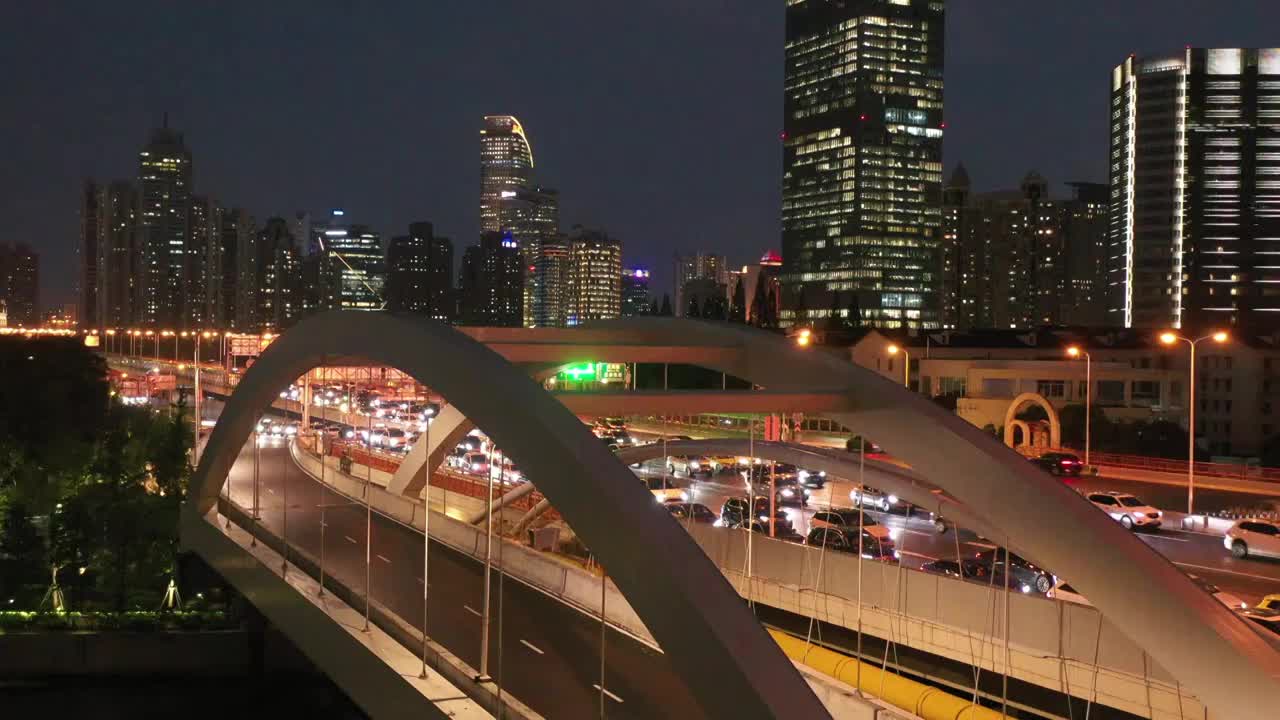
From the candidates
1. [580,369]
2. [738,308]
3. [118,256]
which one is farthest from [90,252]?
[580,369]

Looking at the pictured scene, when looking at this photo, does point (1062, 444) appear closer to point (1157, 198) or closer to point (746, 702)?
point (746, 702)

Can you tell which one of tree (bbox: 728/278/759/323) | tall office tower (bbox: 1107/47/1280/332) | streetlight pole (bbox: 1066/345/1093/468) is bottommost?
streetlight pole (bbox: 1066/345/1093/468)

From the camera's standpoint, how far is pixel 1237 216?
371ft

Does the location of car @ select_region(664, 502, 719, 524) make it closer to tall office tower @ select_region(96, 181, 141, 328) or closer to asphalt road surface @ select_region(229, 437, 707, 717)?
asphalt road surface @ select_region(229, 437, 707, 717)

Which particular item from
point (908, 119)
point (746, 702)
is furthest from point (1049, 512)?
point (908, 119)

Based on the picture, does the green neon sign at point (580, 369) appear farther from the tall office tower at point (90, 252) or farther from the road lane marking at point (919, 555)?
the tall office tower at point (90, 252)

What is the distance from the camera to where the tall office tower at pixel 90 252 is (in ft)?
556

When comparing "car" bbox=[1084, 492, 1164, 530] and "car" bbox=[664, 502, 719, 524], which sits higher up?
"car" bbox=[1084, 492, 1164, 530]

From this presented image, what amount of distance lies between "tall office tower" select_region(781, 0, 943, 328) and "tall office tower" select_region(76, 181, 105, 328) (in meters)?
103

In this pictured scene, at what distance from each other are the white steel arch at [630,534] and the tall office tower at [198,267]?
15800 cm

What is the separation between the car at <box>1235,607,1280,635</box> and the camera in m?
16.3

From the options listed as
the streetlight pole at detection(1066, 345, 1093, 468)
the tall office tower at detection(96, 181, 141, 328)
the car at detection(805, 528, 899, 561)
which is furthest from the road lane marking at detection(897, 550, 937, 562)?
the tall office tower at detection(96, 181, 141, 328)

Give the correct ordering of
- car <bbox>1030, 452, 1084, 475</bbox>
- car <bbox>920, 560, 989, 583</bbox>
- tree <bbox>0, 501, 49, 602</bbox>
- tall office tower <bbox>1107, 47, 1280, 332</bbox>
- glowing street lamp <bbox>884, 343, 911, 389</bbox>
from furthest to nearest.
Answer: tall office tower <bbox>1107, 47, 1280, 332</bbox>, car <bbox>1030, 452, 1084, 475</bbox>, glowing street lamp <bbox>884, 343, 911, 389</bbox>, tree <bbox>0, 501, 49, 602</bbox>, car <bbox>920, 560, 989, 583</bbox>

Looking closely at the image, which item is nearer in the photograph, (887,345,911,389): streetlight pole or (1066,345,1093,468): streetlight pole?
(1066,345,1093,468): streetlight pole
